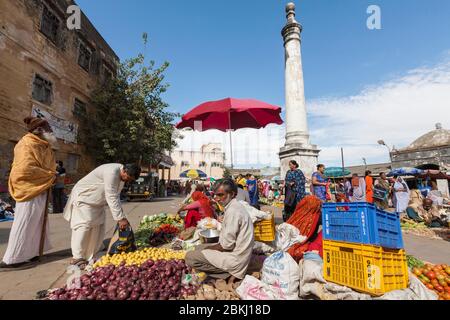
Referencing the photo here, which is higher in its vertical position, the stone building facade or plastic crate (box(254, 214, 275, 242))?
the stone building facade

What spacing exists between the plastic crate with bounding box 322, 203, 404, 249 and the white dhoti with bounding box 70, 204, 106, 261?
3315mm

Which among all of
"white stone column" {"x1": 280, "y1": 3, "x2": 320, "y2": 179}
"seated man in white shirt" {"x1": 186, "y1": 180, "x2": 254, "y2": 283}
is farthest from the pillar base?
"seated man in white shirt" {"x1": 186, "y1": 180, "x2": 254, "y2": 283}

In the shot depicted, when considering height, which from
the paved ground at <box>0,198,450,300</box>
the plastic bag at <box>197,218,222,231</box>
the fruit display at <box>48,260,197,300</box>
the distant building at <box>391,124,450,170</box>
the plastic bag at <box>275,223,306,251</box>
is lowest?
the paved ground at <box>0,198,450,300</box>

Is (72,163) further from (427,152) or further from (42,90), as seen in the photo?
(427,152)

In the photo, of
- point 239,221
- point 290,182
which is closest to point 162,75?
Answer: point 290,182

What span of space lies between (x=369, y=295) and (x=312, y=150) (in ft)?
29.3

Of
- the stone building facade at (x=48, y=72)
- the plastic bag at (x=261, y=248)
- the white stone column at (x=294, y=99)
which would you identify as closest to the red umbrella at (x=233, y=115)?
the plastic bag at (x=261, y=248)

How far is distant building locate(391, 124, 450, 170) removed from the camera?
26719 mm

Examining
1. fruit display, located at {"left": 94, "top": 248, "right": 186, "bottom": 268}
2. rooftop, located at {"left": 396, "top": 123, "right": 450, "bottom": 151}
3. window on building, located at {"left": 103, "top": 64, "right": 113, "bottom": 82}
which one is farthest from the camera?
rooftop, located at {"left": 396, "top": 123, "right": 450, "bottom": 151}

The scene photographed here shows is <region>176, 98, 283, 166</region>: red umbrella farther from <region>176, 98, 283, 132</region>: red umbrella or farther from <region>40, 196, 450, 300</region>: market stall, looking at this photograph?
<region>40, 196, 450, 300</region>: market stall

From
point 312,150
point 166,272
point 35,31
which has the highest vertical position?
point 35,31

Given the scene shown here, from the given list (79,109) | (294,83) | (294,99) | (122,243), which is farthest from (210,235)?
(79,109)
